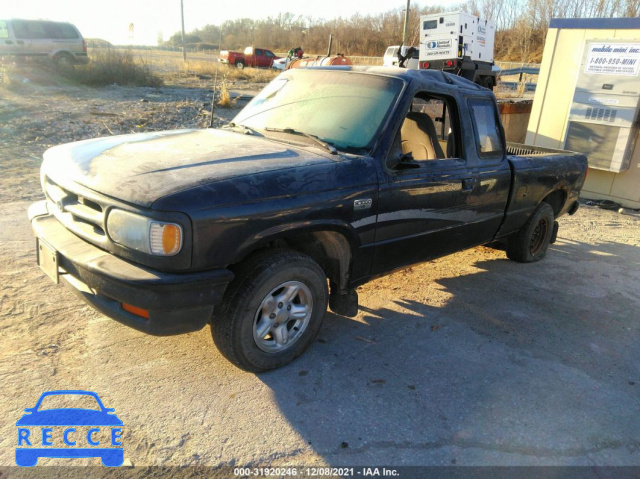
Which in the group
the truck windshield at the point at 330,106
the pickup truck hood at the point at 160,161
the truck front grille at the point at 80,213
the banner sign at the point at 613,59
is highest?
the banner sign at the point at 613,59

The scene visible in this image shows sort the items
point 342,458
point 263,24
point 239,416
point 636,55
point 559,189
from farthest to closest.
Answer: point 263,24, point 636,55, point 559,189, point 239,416, point 342,458

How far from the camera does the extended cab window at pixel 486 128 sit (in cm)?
422

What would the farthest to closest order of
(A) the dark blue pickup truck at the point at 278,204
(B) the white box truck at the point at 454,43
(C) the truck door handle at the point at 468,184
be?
(B) the white box truck at the point at 454,43 < (C) the truck door handle at the point at 468,184 < (A) the dark blue pickup truck at the point at 278,204

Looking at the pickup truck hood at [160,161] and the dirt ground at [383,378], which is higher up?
the pickup truck hood at [160,161]

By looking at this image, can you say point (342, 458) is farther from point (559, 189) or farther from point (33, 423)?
point (559, 189)

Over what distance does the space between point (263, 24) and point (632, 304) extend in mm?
77223

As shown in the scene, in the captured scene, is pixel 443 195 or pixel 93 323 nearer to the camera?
pixel 93 323

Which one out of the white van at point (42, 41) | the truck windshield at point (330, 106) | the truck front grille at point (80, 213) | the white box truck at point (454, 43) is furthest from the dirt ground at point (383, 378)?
the white van at point (42, 41)

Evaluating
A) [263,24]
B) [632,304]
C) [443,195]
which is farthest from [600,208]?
[263,24]

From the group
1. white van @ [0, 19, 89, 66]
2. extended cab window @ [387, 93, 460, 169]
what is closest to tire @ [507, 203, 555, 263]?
extended cab window @ [387, 93, 460, 169]

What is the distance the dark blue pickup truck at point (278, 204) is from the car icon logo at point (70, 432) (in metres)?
0.55

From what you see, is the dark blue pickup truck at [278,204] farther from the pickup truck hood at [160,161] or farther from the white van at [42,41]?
the white van at [42,41]

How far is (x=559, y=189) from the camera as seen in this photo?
5.54 meters

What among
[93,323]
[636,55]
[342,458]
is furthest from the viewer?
[636,55]
